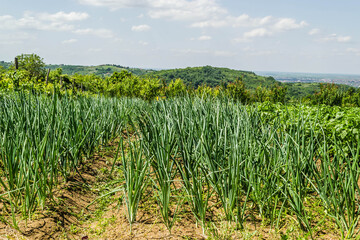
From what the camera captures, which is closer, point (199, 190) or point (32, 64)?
point (199, 190)

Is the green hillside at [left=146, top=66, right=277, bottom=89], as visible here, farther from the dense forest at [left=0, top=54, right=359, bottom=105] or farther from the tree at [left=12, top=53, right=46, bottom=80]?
the tree at [left=12, top=53, right=46, bottom=80]

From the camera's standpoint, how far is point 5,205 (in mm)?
2137

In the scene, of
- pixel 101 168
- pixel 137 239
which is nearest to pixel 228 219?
pixel 137 239

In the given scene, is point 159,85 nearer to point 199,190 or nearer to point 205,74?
point 199,190

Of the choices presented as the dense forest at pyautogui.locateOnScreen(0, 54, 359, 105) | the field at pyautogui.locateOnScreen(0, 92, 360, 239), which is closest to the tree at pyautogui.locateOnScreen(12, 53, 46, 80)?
the dense forest at pyautogui.locateOnScreen(0, 54, 359, 105)

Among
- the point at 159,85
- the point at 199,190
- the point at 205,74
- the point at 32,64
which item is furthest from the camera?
the point at 205,74

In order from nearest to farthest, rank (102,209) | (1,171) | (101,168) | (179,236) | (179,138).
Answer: (179,236)
(179,138)
(102,209)
(1,171)
(101,168)

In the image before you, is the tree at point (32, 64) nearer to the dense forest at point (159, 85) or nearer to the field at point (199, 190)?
the dense forest at point (159, 85)

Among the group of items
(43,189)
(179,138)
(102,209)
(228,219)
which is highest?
(179,138)

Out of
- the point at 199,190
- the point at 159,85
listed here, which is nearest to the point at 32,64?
the point at 159,85

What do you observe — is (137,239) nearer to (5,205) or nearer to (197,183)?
(197,183)

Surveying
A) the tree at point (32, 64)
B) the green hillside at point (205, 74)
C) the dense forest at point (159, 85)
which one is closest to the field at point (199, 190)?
the dense forest at point (159, 85)

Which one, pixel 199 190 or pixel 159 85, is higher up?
pixel 159 85

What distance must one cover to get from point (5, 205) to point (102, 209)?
84cm
